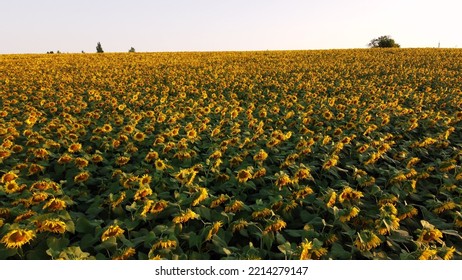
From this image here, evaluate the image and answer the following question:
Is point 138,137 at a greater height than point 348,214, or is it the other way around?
point 138,137


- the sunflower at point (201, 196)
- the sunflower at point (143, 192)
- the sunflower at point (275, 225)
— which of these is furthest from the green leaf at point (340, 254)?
the sunflower at point (143, 192)

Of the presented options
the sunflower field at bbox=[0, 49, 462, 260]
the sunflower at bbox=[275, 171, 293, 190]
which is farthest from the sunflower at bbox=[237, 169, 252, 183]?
the sunflower at bbox=[275, 171, 293, 190]

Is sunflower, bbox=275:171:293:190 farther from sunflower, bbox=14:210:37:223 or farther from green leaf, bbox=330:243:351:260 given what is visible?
sunflower, bbox=14:210:37:223

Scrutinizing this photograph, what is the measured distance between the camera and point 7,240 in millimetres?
2600

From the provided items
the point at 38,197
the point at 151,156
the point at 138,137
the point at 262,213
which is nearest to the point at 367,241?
the point at 262,213

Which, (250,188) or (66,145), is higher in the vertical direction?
(66,145)

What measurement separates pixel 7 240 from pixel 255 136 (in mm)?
3539

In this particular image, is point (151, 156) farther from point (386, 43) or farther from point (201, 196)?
point (386, 43)

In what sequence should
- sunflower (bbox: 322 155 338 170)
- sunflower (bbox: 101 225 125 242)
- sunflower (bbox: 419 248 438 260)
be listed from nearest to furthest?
sunflower (bbox: 419 248 438 260)
sunflower (bbox: 101 225 125 242)
sunflower (bbox: 322 155 338 170)

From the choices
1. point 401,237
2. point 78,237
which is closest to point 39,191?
point 78,237

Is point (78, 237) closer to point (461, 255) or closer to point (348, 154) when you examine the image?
point (461, 255)

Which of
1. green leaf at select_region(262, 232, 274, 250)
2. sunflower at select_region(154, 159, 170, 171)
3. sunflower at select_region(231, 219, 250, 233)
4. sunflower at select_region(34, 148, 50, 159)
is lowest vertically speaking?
green leaf at select_region(262, 232, 274, 250)

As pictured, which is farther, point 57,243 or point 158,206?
point 158,206
